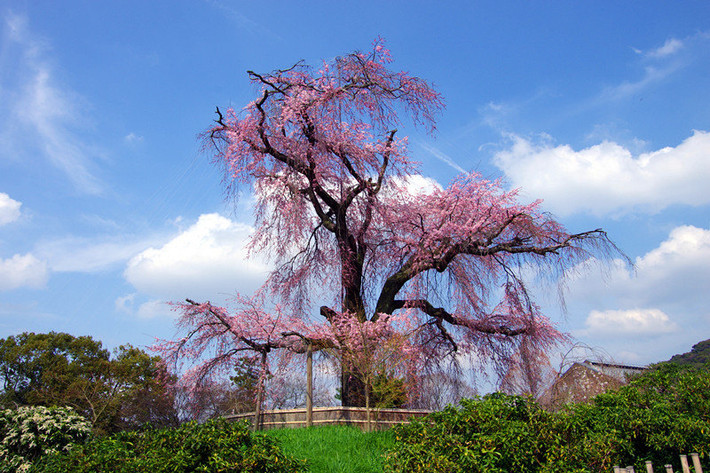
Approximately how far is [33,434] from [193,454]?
20.3ft

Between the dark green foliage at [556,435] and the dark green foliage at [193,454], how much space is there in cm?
152

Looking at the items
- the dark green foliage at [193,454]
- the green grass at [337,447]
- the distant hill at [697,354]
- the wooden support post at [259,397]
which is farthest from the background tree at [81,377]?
the distant hill at [697,354]

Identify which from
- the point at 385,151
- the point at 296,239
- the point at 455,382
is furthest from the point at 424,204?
the point at 455,382

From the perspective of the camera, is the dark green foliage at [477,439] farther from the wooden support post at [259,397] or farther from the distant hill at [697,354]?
the distant hill at [697,354]

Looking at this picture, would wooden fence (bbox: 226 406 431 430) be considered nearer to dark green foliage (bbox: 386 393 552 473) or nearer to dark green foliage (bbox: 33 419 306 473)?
dark green foliage (bbox: 386 393 552 473)

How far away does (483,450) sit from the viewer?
580 cm

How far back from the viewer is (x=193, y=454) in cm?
544

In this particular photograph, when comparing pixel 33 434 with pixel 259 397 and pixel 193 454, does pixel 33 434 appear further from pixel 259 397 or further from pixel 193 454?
pixel 193 454

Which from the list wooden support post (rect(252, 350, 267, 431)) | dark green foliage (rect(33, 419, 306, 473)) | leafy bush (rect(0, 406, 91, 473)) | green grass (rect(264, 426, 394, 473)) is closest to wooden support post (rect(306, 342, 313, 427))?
green grass (rect(264, 426, 394, 473))

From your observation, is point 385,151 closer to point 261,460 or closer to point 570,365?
point 570,365

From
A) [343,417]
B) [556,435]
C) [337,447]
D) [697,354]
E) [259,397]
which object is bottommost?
[337,447]

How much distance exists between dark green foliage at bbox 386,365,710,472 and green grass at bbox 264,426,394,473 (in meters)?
1.51

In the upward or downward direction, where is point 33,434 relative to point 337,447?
upward

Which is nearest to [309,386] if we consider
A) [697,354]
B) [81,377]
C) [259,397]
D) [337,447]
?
[259,397]
